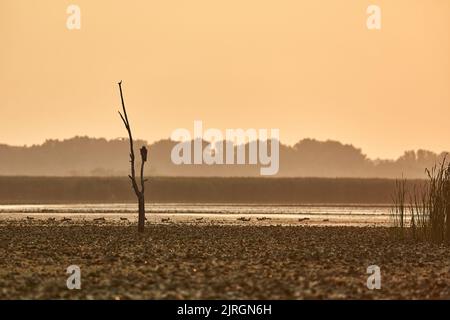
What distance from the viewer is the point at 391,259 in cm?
3200

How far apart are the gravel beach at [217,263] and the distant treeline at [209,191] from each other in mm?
67324

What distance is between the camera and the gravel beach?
2366cm

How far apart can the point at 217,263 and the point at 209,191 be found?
292 feet

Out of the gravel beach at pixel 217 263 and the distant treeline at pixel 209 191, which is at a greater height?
the distant treeline at pixel 209 191

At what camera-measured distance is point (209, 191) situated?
119m

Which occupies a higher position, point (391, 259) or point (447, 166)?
point (447, 166)

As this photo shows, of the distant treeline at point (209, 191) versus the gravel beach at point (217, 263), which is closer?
the gravel beach at point (217, 263)

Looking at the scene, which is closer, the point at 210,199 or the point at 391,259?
the point at 391,259

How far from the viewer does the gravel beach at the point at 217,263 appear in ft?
77.6

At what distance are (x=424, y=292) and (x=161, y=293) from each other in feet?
19.3
